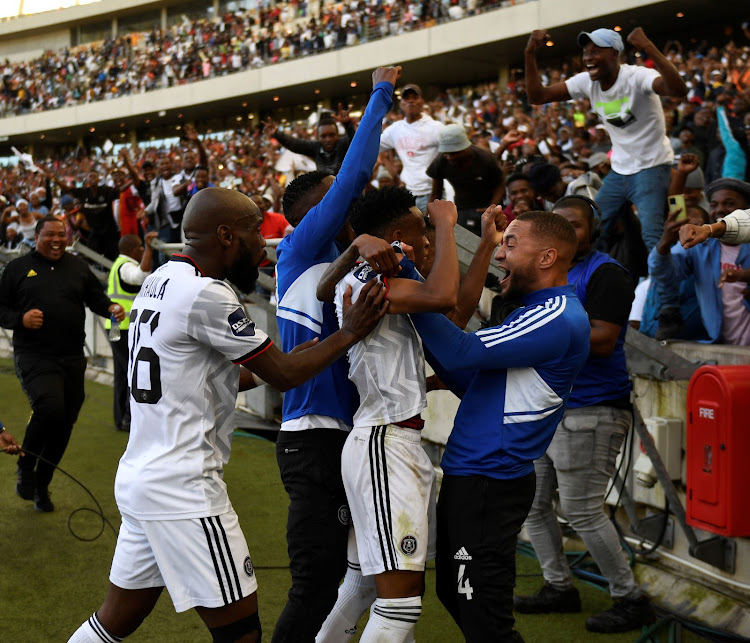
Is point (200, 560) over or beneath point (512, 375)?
beneath

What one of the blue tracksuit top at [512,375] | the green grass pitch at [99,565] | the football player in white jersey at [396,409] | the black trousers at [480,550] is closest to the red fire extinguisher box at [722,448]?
the green grass pitch at [99,565]

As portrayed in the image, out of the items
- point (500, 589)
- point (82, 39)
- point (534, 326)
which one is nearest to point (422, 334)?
point (534, 326)

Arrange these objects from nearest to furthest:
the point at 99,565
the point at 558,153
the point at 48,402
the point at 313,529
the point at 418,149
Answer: the point at 313,529 < the point at 99,565 < the point at 48,402 < the point at 418,149 < the point at 558,153

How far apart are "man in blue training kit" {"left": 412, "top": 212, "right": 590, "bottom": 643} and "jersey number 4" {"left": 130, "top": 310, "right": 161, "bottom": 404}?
2.74 ft

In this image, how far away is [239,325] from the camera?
8.68 feet

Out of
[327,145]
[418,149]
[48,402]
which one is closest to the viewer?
[48,402]

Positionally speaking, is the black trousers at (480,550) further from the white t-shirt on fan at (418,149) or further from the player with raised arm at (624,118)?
the white t-shirt on fan at (418,149)

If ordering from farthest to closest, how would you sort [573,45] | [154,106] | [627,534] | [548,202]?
1. [154,106]
2. [573,45]
3. [548,202]
4. [627,534]

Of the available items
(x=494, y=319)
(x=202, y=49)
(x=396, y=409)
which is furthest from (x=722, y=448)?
(x=202, y=49)

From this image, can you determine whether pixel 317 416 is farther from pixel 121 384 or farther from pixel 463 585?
pixel 121 384

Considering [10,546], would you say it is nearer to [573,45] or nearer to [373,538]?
[373,538]

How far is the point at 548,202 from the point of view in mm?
6945

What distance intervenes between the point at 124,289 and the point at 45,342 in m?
2.25

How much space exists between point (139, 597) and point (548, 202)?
16.6 feet
